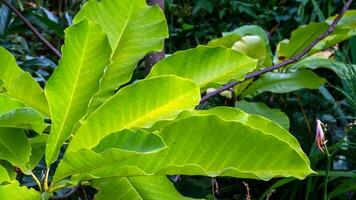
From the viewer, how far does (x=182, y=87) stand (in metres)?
0.69

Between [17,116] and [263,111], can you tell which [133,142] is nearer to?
[17,116]

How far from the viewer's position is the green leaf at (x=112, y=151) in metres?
0.57

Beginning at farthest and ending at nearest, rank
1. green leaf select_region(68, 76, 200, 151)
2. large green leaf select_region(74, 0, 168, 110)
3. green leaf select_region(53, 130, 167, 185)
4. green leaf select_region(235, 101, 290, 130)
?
green leaf select_region(235, 101, 290, 130)
large green leaf select_region(74, 0, 168, 110)
green leaf select_region(68, 76, 200, 151)
green leaf select_region(53, 130, 167, 185)

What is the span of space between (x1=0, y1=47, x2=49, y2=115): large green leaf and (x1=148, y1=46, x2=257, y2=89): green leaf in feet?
0.57

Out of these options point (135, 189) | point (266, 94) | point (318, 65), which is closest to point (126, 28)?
point (135, 189)

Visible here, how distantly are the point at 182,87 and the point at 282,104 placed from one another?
1085mm

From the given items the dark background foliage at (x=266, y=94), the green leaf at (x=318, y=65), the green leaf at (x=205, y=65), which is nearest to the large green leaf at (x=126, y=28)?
the green leaf at (x=205, y=65)

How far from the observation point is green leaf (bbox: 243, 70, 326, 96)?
130cm

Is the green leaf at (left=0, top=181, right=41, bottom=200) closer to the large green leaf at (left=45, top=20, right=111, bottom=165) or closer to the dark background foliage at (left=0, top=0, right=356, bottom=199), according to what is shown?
the large green leaf at (left=45, top=20, right=111, bottom=165)

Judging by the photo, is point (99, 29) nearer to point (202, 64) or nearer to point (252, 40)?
point (202, 64)

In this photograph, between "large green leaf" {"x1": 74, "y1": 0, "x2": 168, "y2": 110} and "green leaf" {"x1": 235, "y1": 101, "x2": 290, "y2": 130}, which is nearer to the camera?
"large green leaf" {"x1": 74, "y1": 0, "x2": 168, "y2": 110}

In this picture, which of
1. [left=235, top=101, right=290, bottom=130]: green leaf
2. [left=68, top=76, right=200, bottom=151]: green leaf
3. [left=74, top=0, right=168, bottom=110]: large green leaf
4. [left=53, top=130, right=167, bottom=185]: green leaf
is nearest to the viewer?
[left=53, top=130, right=167, bottom=185]: green leaf

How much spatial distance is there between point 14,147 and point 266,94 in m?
1.10

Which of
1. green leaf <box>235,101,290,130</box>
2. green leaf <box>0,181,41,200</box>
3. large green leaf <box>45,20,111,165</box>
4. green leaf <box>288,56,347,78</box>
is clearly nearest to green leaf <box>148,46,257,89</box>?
large green leaf <box>45,20,111,165</box>
